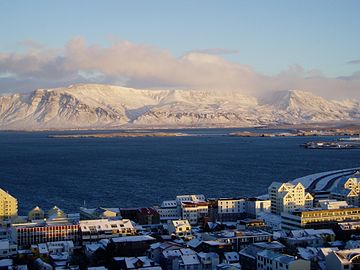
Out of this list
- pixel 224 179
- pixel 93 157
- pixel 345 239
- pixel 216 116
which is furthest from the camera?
pixel 216 116

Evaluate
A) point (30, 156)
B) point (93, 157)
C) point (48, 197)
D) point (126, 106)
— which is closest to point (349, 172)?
point (48, 197)

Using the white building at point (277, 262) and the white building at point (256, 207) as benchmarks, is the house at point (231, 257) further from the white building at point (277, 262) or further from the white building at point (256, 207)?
the white building at point (256, 207)

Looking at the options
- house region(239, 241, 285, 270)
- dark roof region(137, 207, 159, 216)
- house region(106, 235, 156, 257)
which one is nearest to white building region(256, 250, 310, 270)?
house region(239, 241, 285, 270)

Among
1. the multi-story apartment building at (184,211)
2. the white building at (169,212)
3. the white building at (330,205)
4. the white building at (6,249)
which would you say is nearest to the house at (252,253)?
the white building at (6,249)

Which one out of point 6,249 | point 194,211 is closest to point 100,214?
point 194,211

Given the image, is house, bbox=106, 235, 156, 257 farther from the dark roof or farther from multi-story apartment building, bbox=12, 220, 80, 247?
the dark roof

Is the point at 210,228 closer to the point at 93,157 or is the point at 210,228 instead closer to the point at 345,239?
the point at 345,239

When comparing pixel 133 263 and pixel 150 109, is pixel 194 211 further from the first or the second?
pixel 150 109
